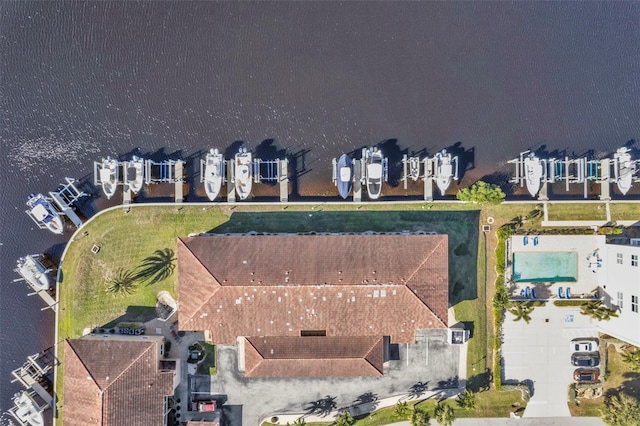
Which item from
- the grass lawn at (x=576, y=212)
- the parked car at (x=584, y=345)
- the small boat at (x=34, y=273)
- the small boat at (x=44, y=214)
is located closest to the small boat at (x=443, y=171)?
the grass lawn at (x=576, y=212)

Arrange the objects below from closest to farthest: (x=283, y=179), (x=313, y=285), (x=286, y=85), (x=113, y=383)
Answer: (x=313, y=285) < (x=113, y=383) < (x=283, y=179) < (x=286, y=85)

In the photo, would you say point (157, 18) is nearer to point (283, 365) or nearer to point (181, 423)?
point (283, 365)

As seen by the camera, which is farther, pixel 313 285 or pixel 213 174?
pixel 213 174

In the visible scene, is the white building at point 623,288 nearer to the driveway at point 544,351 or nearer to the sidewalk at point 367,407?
the driveway at point 544,351

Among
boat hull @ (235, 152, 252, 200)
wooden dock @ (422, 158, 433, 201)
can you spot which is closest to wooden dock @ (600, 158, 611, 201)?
wooden dock @ (422, 158, 433, 201)

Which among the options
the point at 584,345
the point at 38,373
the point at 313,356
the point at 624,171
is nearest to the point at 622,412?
the point at 584,345

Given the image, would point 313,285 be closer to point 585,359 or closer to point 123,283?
point 123,283
